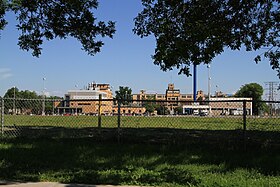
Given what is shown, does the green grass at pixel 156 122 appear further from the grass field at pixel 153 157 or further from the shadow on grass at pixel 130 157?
the shadow on grass at pixel 130 157

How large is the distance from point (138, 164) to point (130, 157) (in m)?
0.64

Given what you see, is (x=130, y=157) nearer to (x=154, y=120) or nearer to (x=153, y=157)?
(x=153, y=157)

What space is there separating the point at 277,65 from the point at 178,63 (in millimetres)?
5726

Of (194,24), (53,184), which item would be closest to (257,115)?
(194,24)

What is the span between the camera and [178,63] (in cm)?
980

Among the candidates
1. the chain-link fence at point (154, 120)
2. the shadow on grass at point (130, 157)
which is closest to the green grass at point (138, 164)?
the shadow on grass at point (130, 157)

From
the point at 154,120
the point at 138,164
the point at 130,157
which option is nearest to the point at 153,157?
the point at 130,157

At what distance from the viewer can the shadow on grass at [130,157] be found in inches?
251

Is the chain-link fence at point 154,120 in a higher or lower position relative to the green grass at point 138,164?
higher

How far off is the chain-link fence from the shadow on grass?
0.09 meters

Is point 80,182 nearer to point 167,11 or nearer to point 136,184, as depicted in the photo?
point 136,184

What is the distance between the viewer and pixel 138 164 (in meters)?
7.52

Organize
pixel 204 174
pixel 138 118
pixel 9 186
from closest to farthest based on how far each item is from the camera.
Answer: pixel 9 186 → pixel 204 174 → pixel 138 118

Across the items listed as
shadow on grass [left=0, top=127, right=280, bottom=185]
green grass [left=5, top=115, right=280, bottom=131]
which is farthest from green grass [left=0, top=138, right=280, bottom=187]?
green grass [left=5, top=115, right=280, bottom=131]
